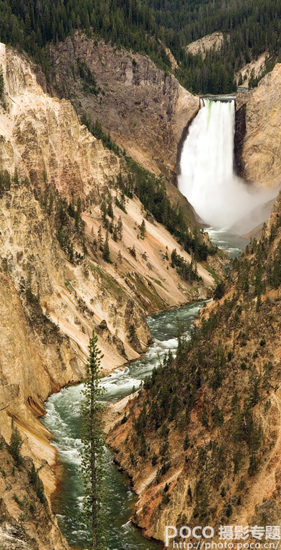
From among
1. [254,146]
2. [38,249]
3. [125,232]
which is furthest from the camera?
[254,146]

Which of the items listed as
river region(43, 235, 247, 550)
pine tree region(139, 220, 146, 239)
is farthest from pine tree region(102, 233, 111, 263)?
pine tree region(139, 220, 146, 239)

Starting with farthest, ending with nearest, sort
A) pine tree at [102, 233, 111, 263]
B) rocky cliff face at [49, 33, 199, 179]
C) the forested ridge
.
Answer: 1. rocky cliff face at [49, 33, 199, 179]
2. the forested ridge
3. pine tree at [102, 233, 111, 263]

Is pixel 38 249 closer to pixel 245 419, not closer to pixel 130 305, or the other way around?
pixel 130 305

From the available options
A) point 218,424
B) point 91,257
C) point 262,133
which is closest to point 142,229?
point 91,257

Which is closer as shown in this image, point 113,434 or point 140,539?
point 140,539

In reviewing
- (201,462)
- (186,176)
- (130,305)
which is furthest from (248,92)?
(201,462)

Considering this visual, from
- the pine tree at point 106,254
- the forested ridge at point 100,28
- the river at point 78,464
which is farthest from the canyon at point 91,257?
the forested ridge at point 100,28

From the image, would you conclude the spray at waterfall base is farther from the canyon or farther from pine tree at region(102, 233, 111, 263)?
pine tree at region(102, 233, 111, 263)

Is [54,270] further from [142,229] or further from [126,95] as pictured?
[126,95]
